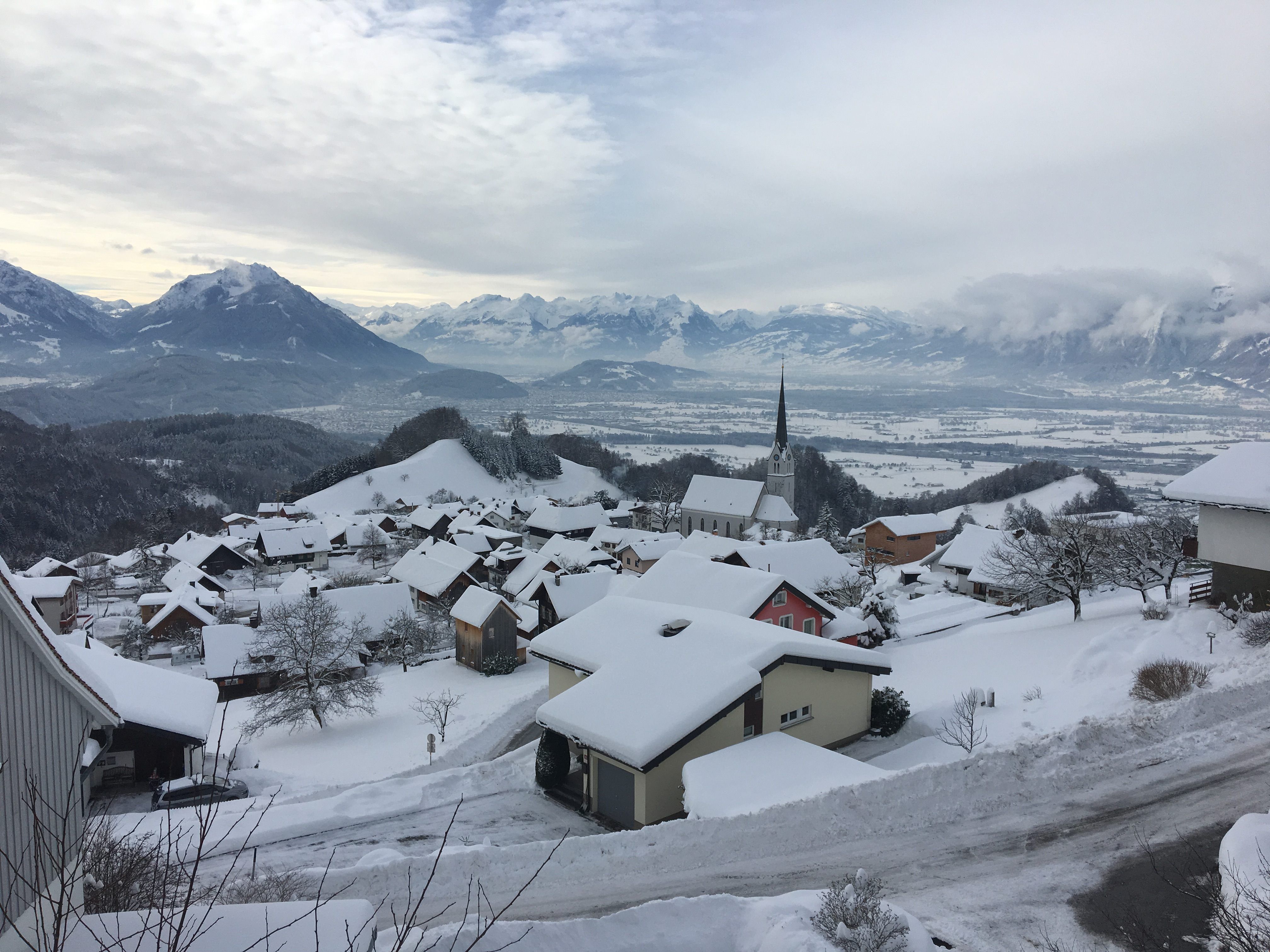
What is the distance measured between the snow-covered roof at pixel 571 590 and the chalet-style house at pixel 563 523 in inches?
1358

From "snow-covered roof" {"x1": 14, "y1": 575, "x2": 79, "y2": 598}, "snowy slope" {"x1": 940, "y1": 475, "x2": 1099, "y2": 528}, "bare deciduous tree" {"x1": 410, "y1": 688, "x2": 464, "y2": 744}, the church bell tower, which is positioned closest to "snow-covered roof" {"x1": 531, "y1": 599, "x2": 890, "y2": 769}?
"bare deciduous tree" {"x1": 410, "y1": 688, "x2": 464, "y2": 744}

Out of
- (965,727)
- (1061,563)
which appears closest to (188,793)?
(965,727)

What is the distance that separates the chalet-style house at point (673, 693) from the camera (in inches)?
563

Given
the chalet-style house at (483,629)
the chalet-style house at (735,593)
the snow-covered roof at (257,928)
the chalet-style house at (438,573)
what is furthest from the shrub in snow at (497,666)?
the snow-covered roof at (257,928)

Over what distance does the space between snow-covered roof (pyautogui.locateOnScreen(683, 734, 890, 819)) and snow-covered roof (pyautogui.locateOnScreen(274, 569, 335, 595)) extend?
37931mm

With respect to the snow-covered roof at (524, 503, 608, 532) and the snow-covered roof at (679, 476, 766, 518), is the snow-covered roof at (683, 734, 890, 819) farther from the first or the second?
the snow-covered roof at (524, 503, 608, 532)

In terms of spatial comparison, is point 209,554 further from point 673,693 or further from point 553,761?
point 673,693

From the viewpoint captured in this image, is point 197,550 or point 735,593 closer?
point 735,593

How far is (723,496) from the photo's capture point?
8200cm

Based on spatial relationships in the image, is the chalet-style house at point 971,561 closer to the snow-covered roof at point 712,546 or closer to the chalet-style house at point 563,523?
the snow-covered roof at point 712,546

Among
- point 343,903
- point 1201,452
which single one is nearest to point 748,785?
point 343,903

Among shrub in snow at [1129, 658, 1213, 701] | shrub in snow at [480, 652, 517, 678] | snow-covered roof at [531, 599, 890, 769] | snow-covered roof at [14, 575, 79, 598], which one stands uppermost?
shrub in snow at [1129, 658, 1213, 701]

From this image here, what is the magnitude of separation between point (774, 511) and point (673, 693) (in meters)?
66.0

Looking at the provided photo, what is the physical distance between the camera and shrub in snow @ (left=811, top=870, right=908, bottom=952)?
7090 mm
